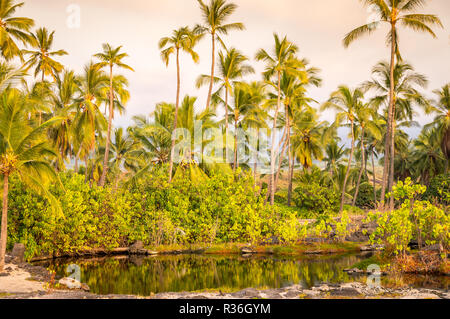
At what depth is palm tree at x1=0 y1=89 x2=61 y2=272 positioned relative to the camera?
1299 centimetres

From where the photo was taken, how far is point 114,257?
2002 centimetres

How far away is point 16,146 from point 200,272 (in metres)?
8.06

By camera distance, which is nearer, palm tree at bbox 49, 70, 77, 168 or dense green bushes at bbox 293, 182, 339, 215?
palm tree at bbox 49, 70, 77, 168

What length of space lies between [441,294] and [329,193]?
1077 inches

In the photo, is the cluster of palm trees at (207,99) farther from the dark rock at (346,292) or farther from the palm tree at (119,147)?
the dark rock at (346,292)

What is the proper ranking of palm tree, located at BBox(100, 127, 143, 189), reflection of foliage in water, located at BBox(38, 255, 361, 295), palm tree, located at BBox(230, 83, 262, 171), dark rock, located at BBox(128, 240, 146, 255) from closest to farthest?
1. reflection of foliage in water, located at BBox(38, 255, 361, 295)
2. dark rock, located at BBox(128, 240, 146, 255)
3. palm tree, located at BBox(230, 83, 262, 171)
4. palm tree, located at BBox(100, 127, 143, 189)

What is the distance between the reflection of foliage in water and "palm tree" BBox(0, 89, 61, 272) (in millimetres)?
3728

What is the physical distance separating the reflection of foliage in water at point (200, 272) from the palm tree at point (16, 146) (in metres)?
3.73

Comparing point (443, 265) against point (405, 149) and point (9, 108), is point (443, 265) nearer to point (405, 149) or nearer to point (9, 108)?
point (9, 108)

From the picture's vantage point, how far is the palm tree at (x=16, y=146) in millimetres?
→ 12992

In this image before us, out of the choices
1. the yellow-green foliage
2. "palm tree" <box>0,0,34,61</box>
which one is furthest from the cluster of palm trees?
the yellow-green foliage

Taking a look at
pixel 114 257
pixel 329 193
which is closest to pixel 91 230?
pixel 114 257

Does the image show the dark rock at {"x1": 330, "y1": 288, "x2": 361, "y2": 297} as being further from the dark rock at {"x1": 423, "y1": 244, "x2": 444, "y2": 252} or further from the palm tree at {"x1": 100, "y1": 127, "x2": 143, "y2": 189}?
the palm tree at {"x1": 100, "y1": 127, "x2": 143, "y2": 189}

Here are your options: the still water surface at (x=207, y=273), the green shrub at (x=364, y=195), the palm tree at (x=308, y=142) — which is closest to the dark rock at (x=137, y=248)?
the still water surface at (x=207, y=273)
